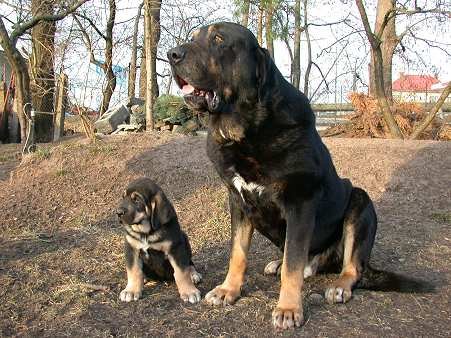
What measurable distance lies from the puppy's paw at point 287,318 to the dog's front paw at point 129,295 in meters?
1.16

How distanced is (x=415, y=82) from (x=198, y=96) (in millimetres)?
15547

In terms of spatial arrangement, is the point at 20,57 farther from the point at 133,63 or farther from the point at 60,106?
the point at 133,63

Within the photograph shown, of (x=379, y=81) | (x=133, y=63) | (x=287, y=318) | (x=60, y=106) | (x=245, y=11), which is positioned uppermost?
(x=245, y=11)

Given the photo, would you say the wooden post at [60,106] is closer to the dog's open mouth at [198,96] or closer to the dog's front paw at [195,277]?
the dog's front paw at [195,277]

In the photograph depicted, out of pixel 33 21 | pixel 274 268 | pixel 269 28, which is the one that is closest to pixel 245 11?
pixel 269 28

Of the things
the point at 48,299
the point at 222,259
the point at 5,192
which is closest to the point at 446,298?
the point at 222,259

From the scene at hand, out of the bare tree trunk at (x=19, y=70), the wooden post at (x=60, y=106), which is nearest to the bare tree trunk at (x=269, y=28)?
the wooden post at (x=60, y=106)

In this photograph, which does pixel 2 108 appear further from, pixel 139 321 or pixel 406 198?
pixel 139 321

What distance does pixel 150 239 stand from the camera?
4.27m

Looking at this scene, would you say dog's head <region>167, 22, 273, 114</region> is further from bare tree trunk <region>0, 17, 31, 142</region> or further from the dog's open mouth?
bare tree trunk <region>0, 17, 31, 142</region>

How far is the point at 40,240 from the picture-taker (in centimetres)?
603

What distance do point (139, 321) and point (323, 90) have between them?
22583 mm

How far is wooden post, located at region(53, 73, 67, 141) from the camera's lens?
1040 centimetres

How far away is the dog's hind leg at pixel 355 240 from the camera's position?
4383 mm
